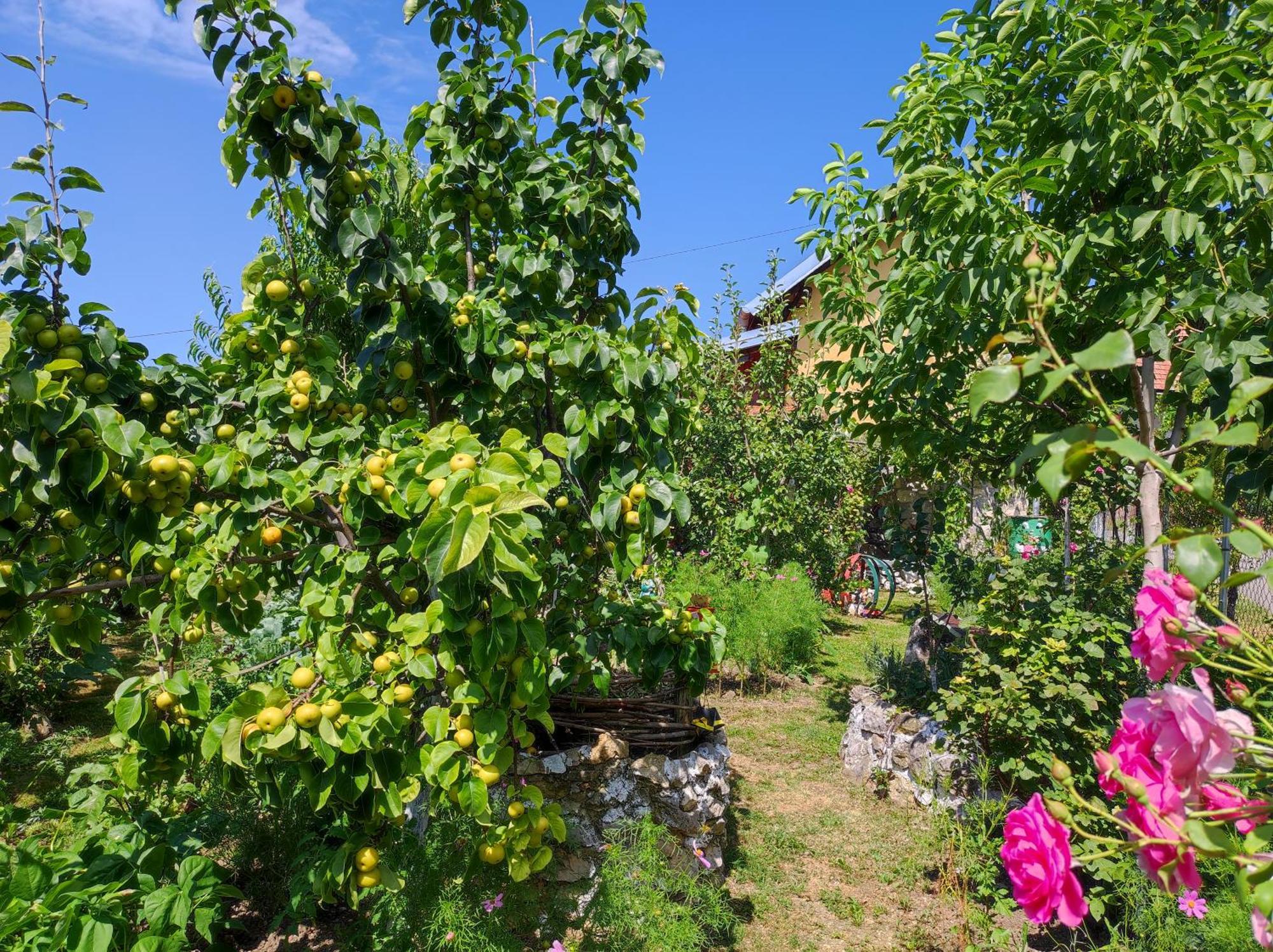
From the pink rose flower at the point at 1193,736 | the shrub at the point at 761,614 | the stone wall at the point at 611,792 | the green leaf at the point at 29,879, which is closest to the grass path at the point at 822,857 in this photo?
the stone wall at the point at 611,792

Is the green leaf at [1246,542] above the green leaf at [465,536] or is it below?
below

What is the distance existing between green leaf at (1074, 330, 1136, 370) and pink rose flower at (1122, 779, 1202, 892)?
46cm

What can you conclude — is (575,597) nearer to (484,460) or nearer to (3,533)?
(484,460)

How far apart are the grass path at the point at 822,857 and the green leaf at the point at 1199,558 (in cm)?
273

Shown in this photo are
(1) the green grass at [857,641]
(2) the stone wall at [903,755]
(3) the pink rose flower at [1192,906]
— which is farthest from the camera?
(1) the green grass at [857,641]

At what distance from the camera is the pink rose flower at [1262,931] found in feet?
2.34

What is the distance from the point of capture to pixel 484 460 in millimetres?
1662

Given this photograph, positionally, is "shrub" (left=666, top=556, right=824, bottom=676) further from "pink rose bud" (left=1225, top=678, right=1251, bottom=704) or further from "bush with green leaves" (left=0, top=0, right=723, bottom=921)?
"pink rose bud" (left=1225, top=678, right=1251, bottom=704)

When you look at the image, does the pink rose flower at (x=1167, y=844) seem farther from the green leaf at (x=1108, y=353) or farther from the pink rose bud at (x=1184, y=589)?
the green leaf at (x=1108, y=353)

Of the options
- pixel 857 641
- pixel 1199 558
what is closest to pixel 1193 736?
pixel 1199 558

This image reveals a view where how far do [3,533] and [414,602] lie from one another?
0.97 meters

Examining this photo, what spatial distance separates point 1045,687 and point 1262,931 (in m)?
2.74

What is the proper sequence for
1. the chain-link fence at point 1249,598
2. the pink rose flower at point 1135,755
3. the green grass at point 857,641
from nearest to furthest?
the pink rose flower at point 1135,755 → the chain-link fence at point 1249,598 → the green grass at point 857,641

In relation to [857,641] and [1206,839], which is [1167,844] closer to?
[1206,839]
